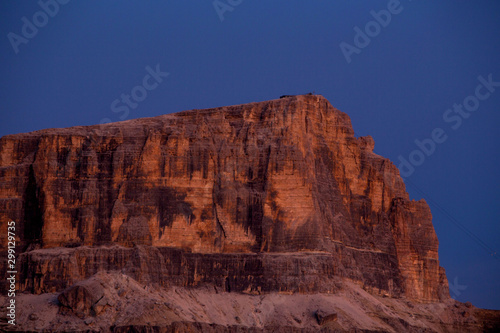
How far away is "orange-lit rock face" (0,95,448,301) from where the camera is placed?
131 m

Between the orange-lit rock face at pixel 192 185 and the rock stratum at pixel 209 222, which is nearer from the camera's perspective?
the rock stratum at pixel 209 222

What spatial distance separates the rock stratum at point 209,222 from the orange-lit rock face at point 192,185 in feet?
0.45

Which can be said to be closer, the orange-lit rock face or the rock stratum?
the rock stratum

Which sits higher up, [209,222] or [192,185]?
[192,185]

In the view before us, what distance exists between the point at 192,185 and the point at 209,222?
4.11 m

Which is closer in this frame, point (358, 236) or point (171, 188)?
point (171, 188)

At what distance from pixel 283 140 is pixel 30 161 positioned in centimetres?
2512

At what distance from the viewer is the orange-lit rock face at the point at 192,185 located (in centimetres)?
13112

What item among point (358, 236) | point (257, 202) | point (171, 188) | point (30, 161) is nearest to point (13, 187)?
point (30, 161)

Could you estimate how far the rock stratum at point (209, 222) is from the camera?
413ft

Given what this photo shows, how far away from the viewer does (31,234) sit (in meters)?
132

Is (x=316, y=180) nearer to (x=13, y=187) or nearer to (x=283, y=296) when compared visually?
(x=283, y=296)

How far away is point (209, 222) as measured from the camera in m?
132

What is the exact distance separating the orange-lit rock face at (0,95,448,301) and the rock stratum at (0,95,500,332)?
14 cm
